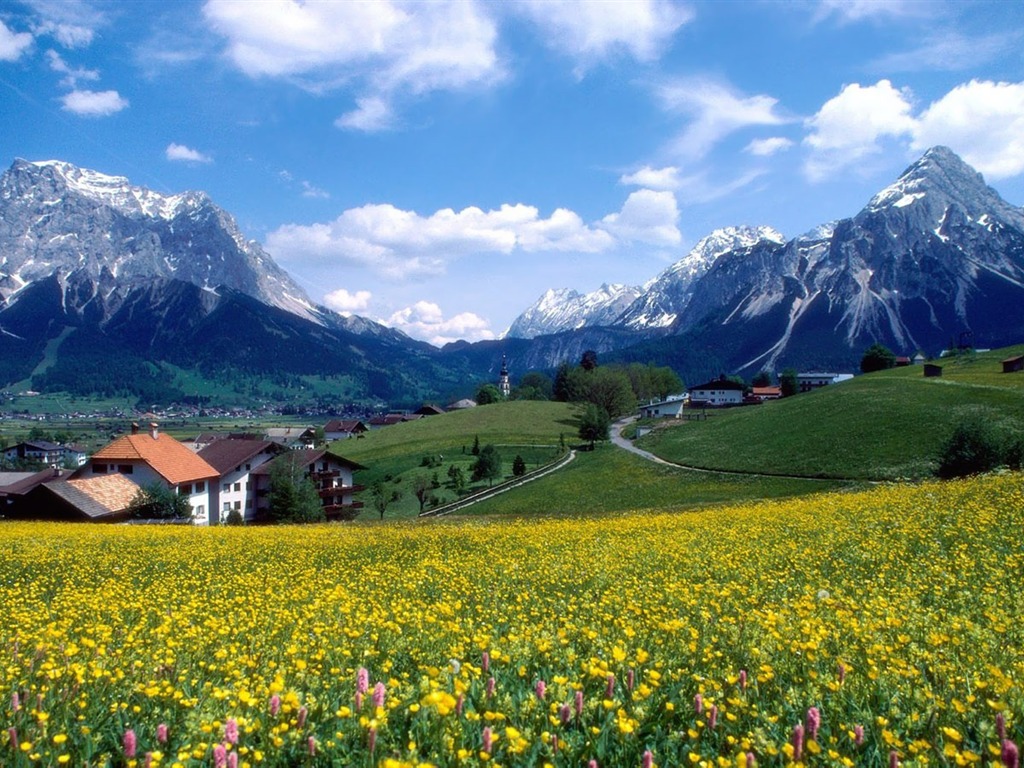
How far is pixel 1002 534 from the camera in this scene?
47.8 ft

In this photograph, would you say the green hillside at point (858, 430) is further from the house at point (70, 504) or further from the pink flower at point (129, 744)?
the house at point (70, 504)

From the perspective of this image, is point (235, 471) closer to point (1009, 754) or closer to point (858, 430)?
point (858, 430)

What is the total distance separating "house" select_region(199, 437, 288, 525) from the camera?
7806 centimetres

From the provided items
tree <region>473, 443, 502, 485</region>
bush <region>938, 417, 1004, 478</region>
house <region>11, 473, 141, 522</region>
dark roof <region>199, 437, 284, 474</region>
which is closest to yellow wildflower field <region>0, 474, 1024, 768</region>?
bush <region>938, 417, 1004, 478</region>

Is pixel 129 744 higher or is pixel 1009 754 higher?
pixel 129 744

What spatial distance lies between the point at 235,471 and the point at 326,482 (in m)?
12.4

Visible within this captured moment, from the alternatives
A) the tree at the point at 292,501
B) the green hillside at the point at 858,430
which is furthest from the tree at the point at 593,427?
the tree at the point at 292,501

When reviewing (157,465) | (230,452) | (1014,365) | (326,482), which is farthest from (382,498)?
(1014,365)

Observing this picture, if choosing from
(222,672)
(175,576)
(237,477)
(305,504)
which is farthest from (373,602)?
(237,477)

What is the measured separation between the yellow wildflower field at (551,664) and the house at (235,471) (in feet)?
224

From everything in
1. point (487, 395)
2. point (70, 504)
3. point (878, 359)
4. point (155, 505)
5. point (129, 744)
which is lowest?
point (155, 505)

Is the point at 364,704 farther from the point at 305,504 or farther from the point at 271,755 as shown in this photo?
the point at 305,504

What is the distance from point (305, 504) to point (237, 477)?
22874 mm

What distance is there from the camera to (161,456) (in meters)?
69.7
